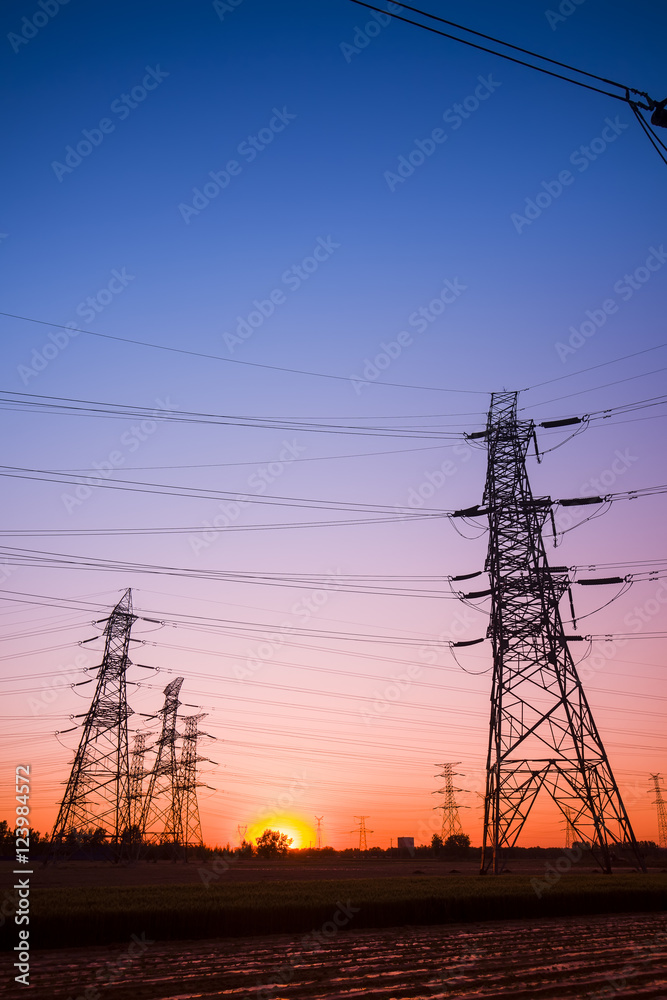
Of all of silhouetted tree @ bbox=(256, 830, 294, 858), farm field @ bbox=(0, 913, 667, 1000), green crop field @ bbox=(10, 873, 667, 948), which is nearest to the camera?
farm field @ bbox=(0, 913, 667, 1000)

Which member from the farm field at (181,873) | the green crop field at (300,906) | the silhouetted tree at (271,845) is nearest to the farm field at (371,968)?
the green crop field at (300,906)

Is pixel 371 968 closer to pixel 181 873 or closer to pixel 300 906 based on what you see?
pixel 300 906

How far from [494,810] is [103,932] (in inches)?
805

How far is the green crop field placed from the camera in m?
17.2

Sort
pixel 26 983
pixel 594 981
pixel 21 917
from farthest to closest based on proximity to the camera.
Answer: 1. pixel 21 917
2. pixel 594 981
3. pixel 26 983

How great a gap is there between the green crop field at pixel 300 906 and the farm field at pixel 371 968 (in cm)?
75

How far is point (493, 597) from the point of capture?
35.2 meters

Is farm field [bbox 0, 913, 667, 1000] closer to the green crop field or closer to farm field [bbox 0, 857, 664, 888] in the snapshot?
the green crop field

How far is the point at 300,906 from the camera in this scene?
65.2 feet

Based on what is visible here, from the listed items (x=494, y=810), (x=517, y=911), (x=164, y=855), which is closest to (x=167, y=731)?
(x=164, y=855)

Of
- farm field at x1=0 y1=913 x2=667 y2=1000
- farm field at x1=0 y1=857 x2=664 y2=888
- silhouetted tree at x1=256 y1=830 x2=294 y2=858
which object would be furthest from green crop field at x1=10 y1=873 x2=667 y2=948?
silhouetted tree at x1=256 y1=830 x2=294 y2=858

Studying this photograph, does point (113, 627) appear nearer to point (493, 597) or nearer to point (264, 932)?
point (493, 597)

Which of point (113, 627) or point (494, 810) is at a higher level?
point (113, 627)

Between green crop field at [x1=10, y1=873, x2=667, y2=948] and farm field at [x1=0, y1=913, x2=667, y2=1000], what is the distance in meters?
0.75
